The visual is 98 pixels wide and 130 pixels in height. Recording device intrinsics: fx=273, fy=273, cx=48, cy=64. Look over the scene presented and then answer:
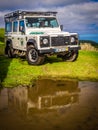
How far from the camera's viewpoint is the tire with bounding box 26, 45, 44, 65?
1321 cm

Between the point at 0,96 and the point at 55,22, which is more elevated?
the point at 55,22

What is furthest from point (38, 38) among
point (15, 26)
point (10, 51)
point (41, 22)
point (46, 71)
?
point (10, 51)

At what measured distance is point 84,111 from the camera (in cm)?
720

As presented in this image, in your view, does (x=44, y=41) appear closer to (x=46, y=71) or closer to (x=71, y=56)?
(x=46, y=71)

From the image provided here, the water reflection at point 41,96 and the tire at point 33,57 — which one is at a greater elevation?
the tire at point 33,57

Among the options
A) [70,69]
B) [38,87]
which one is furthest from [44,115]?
[70,69]

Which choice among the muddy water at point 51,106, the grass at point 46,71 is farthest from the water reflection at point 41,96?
the grass at point 46,71

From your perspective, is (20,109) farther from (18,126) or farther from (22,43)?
(22,43)

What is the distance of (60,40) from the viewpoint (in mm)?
13383

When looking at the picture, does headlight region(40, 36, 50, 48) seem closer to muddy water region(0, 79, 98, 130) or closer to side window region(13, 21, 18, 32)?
muddy water region(0, 79, 98, 130)

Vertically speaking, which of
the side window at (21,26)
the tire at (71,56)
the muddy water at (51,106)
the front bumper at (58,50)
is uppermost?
the side window at (21,26)

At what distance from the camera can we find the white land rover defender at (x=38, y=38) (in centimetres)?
1305

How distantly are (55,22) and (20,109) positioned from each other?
8473 mm

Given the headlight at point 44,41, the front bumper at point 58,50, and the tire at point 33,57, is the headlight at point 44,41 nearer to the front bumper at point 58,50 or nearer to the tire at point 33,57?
the front bumper at point 58,50
